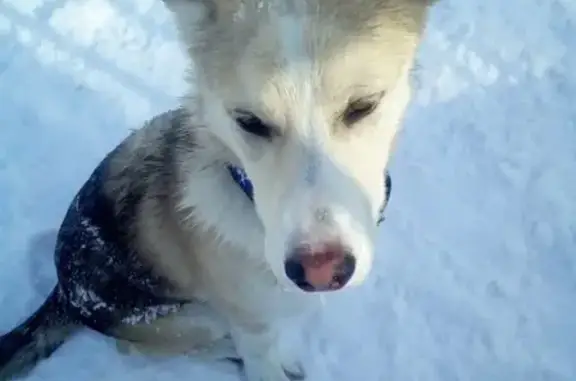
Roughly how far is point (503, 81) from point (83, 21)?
6.91 feet

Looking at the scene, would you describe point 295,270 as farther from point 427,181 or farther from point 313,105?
point 427,181

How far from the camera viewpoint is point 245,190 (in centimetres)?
221

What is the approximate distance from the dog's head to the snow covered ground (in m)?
1.11

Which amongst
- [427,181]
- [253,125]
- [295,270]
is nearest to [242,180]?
[253,125]

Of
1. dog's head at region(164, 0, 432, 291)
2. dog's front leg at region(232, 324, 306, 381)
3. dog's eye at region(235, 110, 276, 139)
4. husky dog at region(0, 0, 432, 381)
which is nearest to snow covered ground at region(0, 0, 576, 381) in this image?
dog's front leg at region(232, 324, 306, 381)

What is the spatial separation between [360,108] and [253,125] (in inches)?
10.4

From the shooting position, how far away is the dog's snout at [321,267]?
1.75 meters

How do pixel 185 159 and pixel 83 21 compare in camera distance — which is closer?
pixel 185 159

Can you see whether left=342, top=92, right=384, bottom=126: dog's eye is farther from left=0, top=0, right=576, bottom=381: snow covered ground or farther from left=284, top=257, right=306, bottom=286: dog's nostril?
left=0, top=0, right=576, bottom=381: snow covered ground

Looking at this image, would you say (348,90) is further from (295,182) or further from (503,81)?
(503,81)

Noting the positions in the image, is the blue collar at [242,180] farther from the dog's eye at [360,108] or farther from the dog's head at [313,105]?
the dog's eye at [360,108]

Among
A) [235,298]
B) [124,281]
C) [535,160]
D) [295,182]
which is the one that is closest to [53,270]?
[124,281]

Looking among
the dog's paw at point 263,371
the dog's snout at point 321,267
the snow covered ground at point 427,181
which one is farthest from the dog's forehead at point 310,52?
the snow covered ground at point 427,181

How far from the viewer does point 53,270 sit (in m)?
3.06
